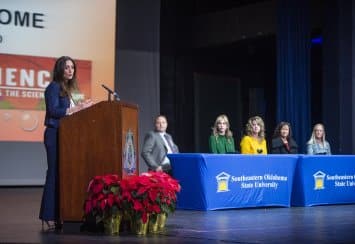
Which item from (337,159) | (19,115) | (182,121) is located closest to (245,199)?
(337,159)

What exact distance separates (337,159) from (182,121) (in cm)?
687

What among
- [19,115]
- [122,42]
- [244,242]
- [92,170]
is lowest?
[244,242]

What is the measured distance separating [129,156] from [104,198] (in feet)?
1.43

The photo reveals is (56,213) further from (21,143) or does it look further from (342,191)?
(21,143)

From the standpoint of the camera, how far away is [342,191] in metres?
8.65

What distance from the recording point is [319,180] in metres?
8.38

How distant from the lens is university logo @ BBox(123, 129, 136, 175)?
5.06m

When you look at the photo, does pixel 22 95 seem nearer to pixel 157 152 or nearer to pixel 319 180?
pixel 157 152

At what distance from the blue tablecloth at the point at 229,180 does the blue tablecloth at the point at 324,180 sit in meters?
0.28

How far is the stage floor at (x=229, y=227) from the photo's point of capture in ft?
15.4

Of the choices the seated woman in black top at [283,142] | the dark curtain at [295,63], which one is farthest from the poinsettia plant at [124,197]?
the dark curtain at [295,63]

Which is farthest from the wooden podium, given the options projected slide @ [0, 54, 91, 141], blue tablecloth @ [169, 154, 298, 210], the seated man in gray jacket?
projected slide @ [0, 54, 91, 141]

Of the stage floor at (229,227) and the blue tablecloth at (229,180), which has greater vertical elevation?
the blue tablecloth at (229,180)

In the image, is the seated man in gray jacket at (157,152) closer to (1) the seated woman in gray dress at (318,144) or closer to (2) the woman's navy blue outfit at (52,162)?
(1) the seated woman in gray dress at (318,144)
